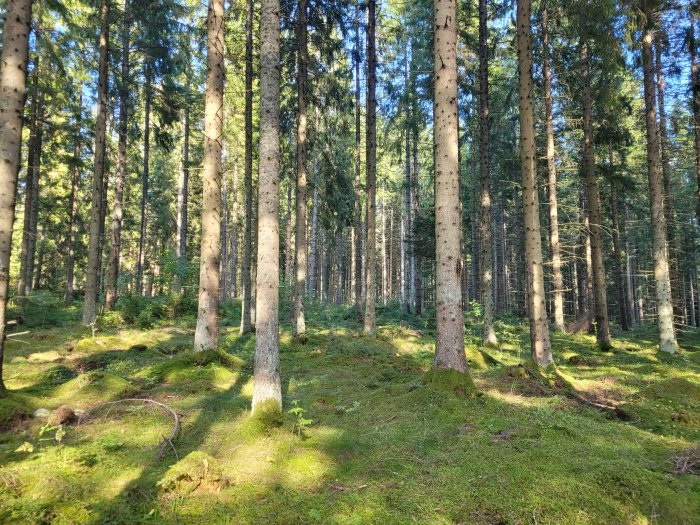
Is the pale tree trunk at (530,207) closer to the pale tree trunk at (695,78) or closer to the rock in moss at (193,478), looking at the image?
the rock in moss at (193,478)

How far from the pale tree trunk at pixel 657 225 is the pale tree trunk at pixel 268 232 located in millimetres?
13954

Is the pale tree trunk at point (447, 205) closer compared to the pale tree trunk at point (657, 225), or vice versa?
the pale tree trunk at point (447, 205)

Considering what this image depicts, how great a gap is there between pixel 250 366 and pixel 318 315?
14.6 metres

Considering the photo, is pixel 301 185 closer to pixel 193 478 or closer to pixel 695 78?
pixel 193 478

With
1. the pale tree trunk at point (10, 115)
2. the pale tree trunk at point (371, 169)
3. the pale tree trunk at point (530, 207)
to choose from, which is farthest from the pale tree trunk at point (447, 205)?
the pale tree trunk at point (371, 169)

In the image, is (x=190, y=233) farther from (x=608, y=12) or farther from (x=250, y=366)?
(x=608, y=12)

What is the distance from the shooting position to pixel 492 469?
4160mm

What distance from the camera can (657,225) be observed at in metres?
13.4

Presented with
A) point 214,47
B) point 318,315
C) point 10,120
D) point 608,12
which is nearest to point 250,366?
point 10,120

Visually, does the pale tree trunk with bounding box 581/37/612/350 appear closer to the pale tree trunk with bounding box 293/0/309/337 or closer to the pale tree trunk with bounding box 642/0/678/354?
the pale tree trunk with bounding box 642/0/678/354

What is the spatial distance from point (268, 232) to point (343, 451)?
355 centimetres

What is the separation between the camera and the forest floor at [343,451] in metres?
3.44

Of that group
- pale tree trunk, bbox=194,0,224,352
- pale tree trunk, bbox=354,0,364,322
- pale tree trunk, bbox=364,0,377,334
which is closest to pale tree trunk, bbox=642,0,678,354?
pale tree trunk, bbox=364,0,377,334

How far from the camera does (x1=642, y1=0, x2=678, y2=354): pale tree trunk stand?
1309 centimetres
